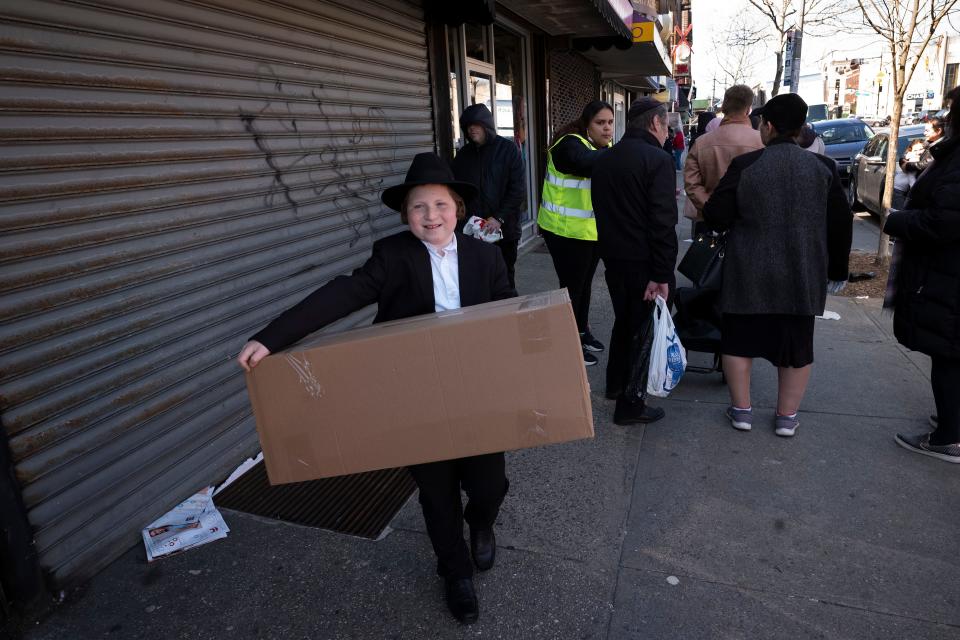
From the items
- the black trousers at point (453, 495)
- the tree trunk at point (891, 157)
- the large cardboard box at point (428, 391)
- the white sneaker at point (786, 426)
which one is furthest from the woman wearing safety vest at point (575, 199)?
the tree trunk at point (891, 157)

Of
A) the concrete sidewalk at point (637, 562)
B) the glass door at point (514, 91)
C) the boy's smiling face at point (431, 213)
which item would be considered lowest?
the concrete sidewalk at point (637, 562)

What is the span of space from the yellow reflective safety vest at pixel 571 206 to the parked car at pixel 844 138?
1254 centimetres

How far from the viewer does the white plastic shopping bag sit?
354 cm

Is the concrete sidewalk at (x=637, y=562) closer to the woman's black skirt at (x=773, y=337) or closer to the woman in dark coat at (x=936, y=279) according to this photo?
the woman in dark coat at (x=936, y=279)

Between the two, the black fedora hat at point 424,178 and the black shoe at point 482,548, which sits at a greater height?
the black fedora hat at point 424,178

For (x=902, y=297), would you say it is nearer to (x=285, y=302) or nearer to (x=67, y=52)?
(x=285, y=302)

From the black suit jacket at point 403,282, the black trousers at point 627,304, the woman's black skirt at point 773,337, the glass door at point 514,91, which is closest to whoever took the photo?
the black suit jacket at point 403,282

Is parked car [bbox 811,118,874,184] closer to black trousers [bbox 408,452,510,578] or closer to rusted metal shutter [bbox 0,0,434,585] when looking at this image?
rusted metal shutter [bbox 0,0,434,585]

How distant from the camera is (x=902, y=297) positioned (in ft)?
11.2

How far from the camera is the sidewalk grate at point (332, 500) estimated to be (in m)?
3.06

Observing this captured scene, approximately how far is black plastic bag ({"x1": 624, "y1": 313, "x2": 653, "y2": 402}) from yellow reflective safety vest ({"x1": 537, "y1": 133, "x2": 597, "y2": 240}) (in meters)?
1.08

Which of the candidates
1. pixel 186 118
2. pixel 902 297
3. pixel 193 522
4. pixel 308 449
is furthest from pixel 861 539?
pixel 186 118

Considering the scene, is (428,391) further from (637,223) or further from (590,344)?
(590,344)

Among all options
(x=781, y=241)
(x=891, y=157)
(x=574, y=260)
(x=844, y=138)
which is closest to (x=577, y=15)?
(x=891, y=157)
